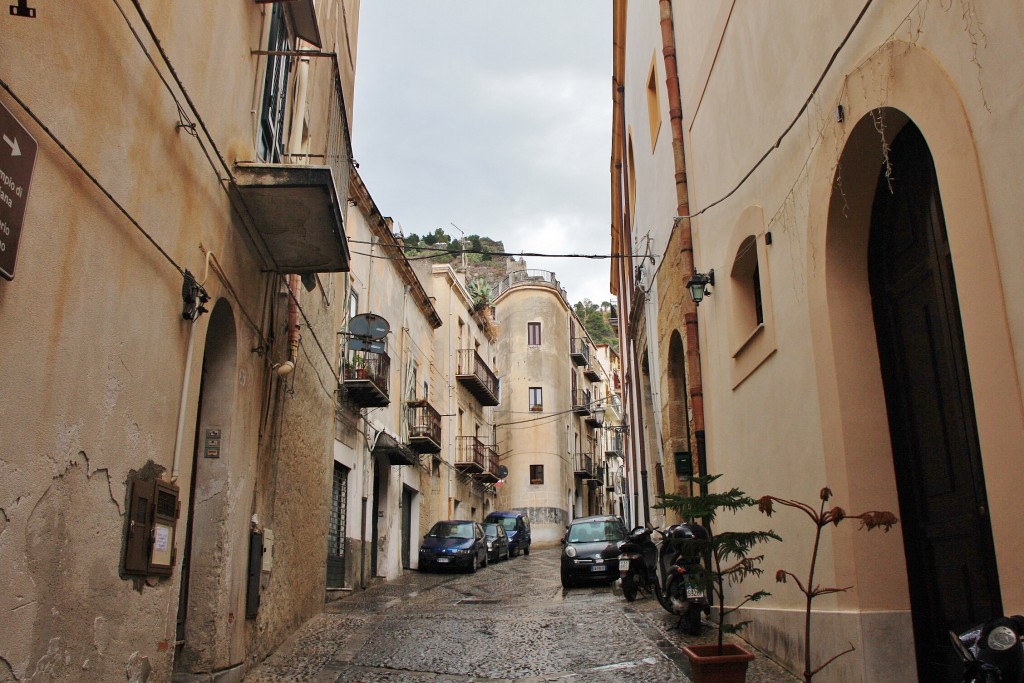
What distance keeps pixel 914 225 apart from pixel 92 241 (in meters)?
4.68

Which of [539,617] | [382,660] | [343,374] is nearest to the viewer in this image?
[382,660]

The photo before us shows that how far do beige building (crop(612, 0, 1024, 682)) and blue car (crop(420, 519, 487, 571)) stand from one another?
12734 millimetres

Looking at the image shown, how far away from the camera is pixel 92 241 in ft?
13.9

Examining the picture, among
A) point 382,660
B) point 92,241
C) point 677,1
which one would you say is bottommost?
point 382,660

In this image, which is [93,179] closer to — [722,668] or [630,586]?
[722,668]

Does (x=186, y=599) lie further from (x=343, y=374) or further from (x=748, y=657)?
(x=343, y=374)

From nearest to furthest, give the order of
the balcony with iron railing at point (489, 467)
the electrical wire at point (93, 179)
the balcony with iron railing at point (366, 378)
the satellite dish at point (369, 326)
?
the electrical wire at point (93, 179)
the satellite dish at point (369, 326)
the balcony with iron railing at point (366, 378)
the balcony with iron railing at point (489, 467)

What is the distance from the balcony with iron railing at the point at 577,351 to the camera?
4734cm

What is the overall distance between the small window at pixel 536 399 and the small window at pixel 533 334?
8.30ft

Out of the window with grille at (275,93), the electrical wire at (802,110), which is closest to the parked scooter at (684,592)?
the electrical wire at (802,110)

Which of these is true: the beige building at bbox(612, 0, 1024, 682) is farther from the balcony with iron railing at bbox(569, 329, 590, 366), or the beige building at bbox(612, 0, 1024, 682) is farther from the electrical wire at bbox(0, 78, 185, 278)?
the balcony with iron railing at bbox(569, 329, 590, 366)

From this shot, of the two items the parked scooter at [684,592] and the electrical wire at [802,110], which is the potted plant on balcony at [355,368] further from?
the electrical wire at [802,110]

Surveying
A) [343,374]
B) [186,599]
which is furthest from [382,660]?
[343,374]

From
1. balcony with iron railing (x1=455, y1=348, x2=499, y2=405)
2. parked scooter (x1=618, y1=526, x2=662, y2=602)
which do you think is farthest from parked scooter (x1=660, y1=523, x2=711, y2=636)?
balcony with iron railing (x1=455, y1=348, x2=499, y2=405)
